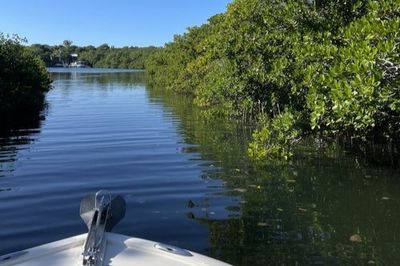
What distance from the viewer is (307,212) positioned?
862cm

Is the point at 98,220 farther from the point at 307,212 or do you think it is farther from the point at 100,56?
the point at 100,56

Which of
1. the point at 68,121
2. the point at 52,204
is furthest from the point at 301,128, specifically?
the point at 68,121

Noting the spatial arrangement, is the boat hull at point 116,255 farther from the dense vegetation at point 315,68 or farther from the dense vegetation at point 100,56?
the dense vegetation at point 100,56

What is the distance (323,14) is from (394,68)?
477 cm

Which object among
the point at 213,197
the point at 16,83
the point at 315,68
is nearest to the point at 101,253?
the point at 213,197

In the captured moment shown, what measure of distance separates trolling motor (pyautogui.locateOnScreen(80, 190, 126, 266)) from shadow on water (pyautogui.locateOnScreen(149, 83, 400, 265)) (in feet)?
6.60

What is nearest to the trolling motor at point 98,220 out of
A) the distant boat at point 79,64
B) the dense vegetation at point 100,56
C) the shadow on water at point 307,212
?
the shadow on water at point 307,212

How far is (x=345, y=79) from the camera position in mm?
7766

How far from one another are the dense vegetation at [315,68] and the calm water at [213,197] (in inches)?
43.2

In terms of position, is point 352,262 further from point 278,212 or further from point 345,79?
point 345,79

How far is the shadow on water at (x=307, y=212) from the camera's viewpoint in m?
6.69

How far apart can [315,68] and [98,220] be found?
5.86 metres

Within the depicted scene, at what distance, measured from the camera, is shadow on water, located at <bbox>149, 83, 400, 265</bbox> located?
6691 millimetres

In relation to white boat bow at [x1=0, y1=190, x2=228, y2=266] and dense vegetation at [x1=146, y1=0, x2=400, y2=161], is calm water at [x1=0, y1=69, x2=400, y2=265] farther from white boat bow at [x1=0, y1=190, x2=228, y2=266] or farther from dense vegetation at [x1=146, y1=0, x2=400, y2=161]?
white boat bow at [x1=0, y1=190, x2=228, y2=266]
